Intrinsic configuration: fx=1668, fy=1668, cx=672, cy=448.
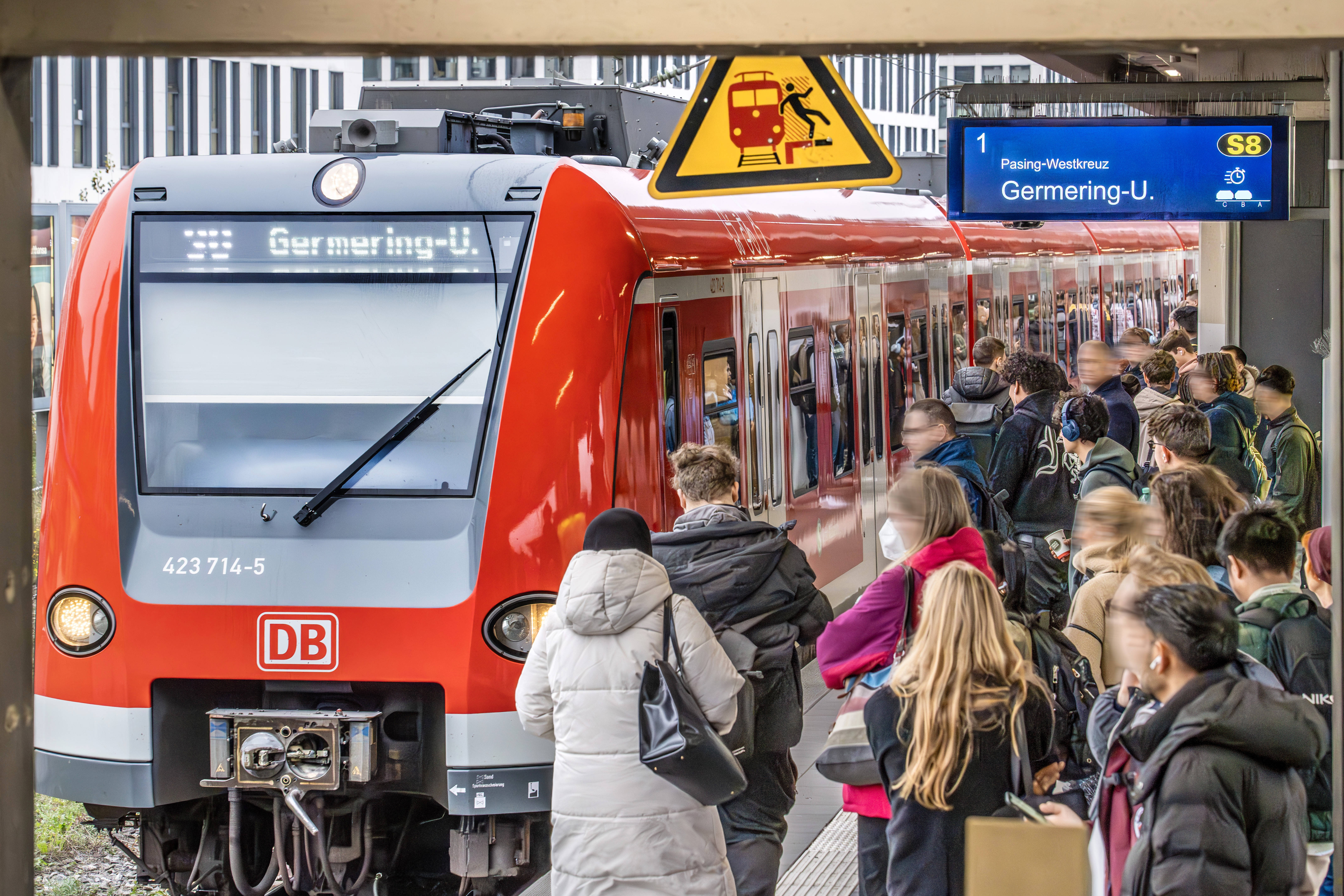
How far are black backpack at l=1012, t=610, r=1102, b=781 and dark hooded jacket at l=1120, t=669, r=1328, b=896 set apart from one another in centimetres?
114

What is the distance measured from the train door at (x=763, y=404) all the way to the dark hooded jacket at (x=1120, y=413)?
1877mm

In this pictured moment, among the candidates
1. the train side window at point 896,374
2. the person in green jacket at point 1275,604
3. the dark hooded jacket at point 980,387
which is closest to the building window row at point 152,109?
the train side window at point 896,374

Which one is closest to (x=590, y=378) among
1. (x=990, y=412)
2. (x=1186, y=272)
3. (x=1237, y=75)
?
(x=990, y=412)

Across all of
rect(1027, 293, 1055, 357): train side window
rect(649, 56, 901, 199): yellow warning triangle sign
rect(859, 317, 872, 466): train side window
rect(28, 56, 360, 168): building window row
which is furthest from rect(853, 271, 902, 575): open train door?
rect(28, 56, 360, 168): building window row

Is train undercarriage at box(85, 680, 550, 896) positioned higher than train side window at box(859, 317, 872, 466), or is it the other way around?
train side window at box(859, 317, 872, 466)

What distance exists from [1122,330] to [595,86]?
13.2 metres

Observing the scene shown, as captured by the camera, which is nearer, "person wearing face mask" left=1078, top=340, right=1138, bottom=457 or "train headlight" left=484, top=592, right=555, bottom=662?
"train headlight" left=484, top=592, right=555, bottom=662

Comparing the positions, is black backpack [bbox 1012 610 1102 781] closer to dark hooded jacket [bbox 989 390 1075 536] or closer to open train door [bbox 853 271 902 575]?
dark hooded jacket [bbox 989 390 1075 536]

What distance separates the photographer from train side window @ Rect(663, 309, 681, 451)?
6.62 meters

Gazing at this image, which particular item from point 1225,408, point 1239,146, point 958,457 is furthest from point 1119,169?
point 1225,408

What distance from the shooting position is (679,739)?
13.8ft

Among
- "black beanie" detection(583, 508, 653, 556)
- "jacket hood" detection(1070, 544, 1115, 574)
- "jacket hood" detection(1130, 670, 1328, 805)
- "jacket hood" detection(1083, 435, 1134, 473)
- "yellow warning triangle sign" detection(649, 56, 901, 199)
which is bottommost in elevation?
"jacket hood" detection(1130, 670, 1328, 805)

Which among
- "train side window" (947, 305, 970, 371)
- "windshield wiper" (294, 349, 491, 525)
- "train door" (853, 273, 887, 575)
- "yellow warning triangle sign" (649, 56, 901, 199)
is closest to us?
"yellow warning triangle sign" (649, 56, 901, 199)

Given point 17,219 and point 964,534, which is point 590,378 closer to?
point 964,534
